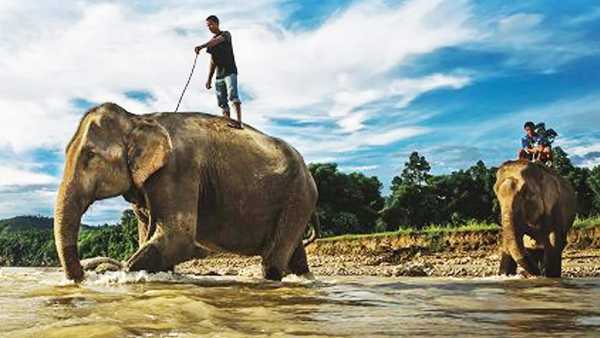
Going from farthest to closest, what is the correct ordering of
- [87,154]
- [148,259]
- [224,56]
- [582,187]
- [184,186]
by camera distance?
[582,187] < [224,56] < [184,186] < [87,154] < [148,259]

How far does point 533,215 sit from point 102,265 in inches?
303

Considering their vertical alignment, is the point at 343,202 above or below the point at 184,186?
above

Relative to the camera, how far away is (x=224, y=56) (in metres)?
9.59

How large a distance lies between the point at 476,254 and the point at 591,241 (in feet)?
11.7

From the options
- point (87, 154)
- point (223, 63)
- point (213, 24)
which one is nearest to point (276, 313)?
point (87, 154)

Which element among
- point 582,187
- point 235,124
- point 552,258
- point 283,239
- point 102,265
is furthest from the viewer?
point 582,187

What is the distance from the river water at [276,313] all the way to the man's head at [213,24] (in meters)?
3.88

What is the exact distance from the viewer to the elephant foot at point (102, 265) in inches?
324

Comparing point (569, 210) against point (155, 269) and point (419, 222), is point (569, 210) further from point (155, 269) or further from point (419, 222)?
point (419, 222)

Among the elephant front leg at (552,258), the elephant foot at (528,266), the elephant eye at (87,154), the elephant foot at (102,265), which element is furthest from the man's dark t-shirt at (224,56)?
the elephant front leg at (552,258)

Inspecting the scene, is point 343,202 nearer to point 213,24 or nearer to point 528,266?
point 528,266

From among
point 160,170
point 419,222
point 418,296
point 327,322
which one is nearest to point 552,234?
point 418,296

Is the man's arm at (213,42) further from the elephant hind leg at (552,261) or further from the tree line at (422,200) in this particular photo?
the tree line at (422,200)

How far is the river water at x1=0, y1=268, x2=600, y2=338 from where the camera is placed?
3854 millimetres
